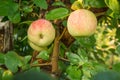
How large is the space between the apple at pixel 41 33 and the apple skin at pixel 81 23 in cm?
8

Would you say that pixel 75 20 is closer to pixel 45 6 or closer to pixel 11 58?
pixel 45 6

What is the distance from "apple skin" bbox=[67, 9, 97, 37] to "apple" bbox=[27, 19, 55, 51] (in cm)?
8

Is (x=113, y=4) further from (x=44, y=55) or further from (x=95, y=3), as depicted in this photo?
(x=44, y=55)

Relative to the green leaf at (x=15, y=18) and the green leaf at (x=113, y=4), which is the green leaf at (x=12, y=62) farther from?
the green leaf at (x=113, y=4)

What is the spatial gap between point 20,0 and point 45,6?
5.5 inches

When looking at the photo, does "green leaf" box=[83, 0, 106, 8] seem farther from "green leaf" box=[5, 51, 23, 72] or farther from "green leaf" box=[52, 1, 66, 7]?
"green leaf" box=[5, 51, 23, 72]

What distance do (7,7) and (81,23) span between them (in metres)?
0.22

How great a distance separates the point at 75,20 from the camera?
0.85m

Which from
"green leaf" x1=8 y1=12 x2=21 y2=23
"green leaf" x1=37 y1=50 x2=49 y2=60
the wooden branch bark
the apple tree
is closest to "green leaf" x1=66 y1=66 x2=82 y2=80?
the apple tree

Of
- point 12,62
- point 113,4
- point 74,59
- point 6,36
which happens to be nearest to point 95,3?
point 113,4

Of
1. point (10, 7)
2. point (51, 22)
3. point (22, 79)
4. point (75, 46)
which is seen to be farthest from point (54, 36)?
point (22, 79)

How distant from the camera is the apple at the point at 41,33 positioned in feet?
2.95

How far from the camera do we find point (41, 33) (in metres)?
0.93

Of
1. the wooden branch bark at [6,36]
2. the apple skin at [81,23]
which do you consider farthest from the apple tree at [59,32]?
the wooden branch bark at [6,36]
